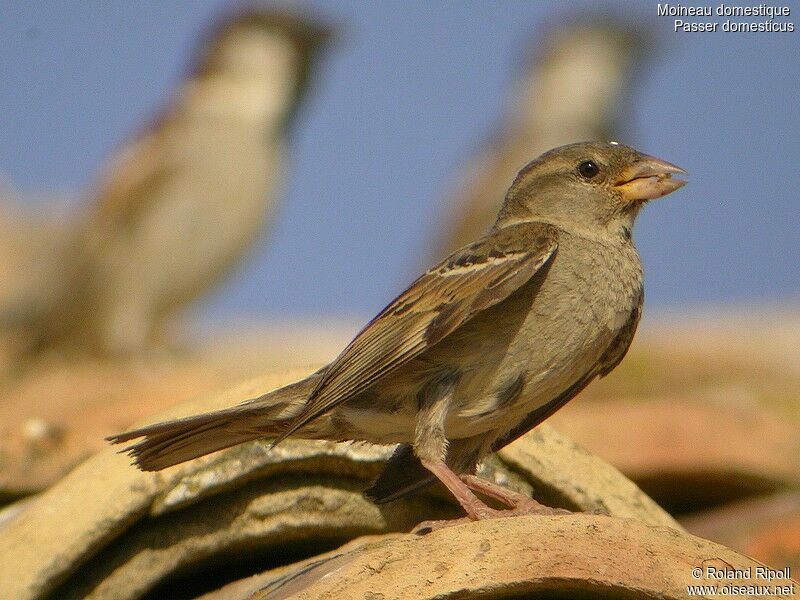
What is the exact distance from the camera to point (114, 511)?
3246mm

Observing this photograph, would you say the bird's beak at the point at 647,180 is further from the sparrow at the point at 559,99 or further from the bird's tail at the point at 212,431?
the sparrow at the point at 559,99

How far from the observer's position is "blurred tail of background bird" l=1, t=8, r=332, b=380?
448 inches

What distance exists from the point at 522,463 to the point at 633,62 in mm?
12690

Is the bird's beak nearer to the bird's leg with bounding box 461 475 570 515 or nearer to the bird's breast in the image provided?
the bird's breast

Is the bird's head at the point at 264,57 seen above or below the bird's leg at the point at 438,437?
above

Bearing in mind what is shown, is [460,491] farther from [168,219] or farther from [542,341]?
[168,219]

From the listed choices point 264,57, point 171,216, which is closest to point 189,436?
point 171,216

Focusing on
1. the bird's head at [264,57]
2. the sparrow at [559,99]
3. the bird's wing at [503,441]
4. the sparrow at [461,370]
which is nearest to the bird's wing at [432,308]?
the sparrow at [461,370]

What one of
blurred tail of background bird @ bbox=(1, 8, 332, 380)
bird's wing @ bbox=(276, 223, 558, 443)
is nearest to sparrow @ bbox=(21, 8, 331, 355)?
blurred tail of background bird @ bbox=(1, 8, 332, 380)

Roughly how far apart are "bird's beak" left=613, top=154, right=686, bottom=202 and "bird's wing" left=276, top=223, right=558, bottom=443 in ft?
1.45

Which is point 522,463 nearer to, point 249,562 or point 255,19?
point 249,562

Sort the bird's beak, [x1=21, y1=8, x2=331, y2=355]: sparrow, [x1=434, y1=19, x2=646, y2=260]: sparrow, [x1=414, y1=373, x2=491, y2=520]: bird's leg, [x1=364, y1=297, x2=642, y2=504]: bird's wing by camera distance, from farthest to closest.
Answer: [x1=434, y1=19, x2=646, y2=260]: sparrow, [x1=21, y1=8, x2=331, y2=355]: sparrow, the bird's beak, [x1=364, y1=297, x2=642, y2=504]: bird's wing, [x1=414, y1=373, x2=491, y2=520]: bird's leg

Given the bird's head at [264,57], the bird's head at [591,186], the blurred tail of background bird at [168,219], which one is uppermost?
the bird's head at [264,57]

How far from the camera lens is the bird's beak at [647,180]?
3.90 meters
